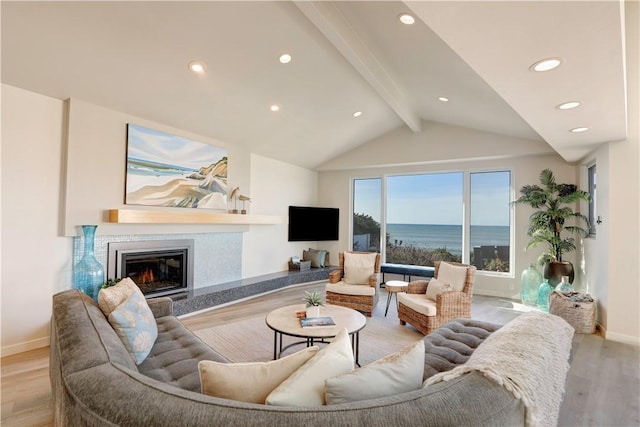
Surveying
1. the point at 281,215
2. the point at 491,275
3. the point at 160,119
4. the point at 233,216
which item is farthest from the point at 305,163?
the point at 491,275

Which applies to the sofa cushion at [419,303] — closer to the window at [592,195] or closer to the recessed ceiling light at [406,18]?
the window at [592,195]

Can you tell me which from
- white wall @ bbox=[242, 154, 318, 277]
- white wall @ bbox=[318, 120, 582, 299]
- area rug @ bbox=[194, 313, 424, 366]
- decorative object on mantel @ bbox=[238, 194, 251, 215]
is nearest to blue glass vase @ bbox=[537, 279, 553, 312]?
white wall @ bbox=[318, 120, 582, 299]

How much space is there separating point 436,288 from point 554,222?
2.47 metres

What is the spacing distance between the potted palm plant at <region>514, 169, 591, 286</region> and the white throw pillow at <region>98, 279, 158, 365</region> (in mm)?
5124

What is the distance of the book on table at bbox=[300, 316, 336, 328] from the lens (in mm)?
2696

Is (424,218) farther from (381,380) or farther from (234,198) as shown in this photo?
(381,380)

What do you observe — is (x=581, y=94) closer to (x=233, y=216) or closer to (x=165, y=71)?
(x=165, y=71)

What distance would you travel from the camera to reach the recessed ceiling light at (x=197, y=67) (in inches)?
132

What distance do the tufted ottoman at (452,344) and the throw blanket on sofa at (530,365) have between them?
42 cm

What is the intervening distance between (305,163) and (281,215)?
4.25 ft

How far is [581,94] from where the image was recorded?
2.33m

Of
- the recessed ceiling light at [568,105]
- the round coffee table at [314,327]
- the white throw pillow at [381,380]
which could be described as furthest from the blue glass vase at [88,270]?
the recessed ceiling light at [568,105]

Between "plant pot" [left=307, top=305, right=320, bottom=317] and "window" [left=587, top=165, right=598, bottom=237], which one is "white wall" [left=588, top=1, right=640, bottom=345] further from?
"plant pot" [left=307, top=305, right=320, bottom=317]

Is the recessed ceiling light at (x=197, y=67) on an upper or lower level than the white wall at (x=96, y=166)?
upper
